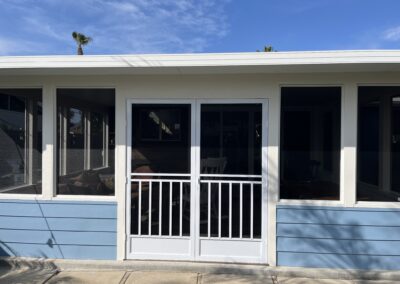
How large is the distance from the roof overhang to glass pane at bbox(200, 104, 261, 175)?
43 centimetres

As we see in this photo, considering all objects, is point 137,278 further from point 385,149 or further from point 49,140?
point 385,149

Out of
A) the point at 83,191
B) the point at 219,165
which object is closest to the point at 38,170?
the point at 83,191

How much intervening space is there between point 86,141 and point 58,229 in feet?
3.38

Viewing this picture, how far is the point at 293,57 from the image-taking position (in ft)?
10.8

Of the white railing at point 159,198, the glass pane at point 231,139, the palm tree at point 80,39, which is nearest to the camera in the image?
the glass pane at point 231,139

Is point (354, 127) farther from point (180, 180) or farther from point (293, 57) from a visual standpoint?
point (180, 180)

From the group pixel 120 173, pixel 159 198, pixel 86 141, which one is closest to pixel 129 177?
pixel 120 173

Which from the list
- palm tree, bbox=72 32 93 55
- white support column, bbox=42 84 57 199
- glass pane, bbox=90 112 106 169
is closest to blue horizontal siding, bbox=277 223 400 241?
glass pane, bbox=90 112 106 169

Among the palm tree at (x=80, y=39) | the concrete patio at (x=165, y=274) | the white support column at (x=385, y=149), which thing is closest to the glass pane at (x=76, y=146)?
the concrete patio at (x=165, y=274)

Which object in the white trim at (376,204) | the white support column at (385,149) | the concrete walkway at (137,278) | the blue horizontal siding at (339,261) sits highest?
the white support column at (385,149)

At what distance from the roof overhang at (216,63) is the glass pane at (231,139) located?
432 millimetres

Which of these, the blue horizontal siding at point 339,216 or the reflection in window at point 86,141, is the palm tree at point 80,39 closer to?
the reflection in window at point 86,141

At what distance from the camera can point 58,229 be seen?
13.0 ft

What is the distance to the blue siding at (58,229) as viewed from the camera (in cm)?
394
